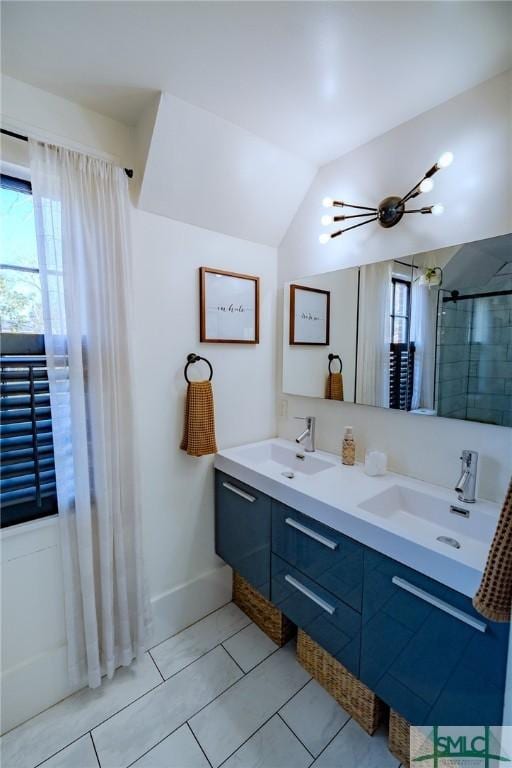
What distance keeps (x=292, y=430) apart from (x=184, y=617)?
1196mm

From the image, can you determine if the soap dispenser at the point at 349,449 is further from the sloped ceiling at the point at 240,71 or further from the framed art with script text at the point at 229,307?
the sloped ceiling at the point at 240,71

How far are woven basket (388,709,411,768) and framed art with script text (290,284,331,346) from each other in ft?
5.25

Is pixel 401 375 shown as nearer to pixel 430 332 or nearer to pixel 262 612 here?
pixel 430 332

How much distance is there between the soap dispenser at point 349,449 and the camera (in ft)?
5.45

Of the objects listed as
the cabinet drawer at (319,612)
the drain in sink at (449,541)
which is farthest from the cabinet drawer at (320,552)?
the drain in sink at (449,541)

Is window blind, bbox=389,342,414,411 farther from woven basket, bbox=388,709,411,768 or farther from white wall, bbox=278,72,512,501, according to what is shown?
woven basket, bbox=388,709,411,768

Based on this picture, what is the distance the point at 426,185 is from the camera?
4.27ft

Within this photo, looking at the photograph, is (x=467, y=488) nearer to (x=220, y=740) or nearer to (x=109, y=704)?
(x=220, y=740)

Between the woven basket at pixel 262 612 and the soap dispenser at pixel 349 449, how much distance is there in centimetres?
81

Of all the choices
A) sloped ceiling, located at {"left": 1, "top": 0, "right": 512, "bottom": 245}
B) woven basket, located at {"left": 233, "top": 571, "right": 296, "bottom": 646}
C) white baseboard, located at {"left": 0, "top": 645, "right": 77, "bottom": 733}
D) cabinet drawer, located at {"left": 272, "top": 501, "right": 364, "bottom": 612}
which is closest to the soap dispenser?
cabinet drawer, located at {"left": 272, "top": 501, "right": 364, "bottom": 612}

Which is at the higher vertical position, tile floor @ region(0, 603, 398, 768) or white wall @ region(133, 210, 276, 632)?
white wall @ region(133, 210, 276, 632)

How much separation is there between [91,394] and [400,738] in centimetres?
174

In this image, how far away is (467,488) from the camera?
1.25 m

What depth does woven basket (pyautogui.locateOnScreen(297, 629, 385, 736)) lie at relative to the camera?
50.7 inches
